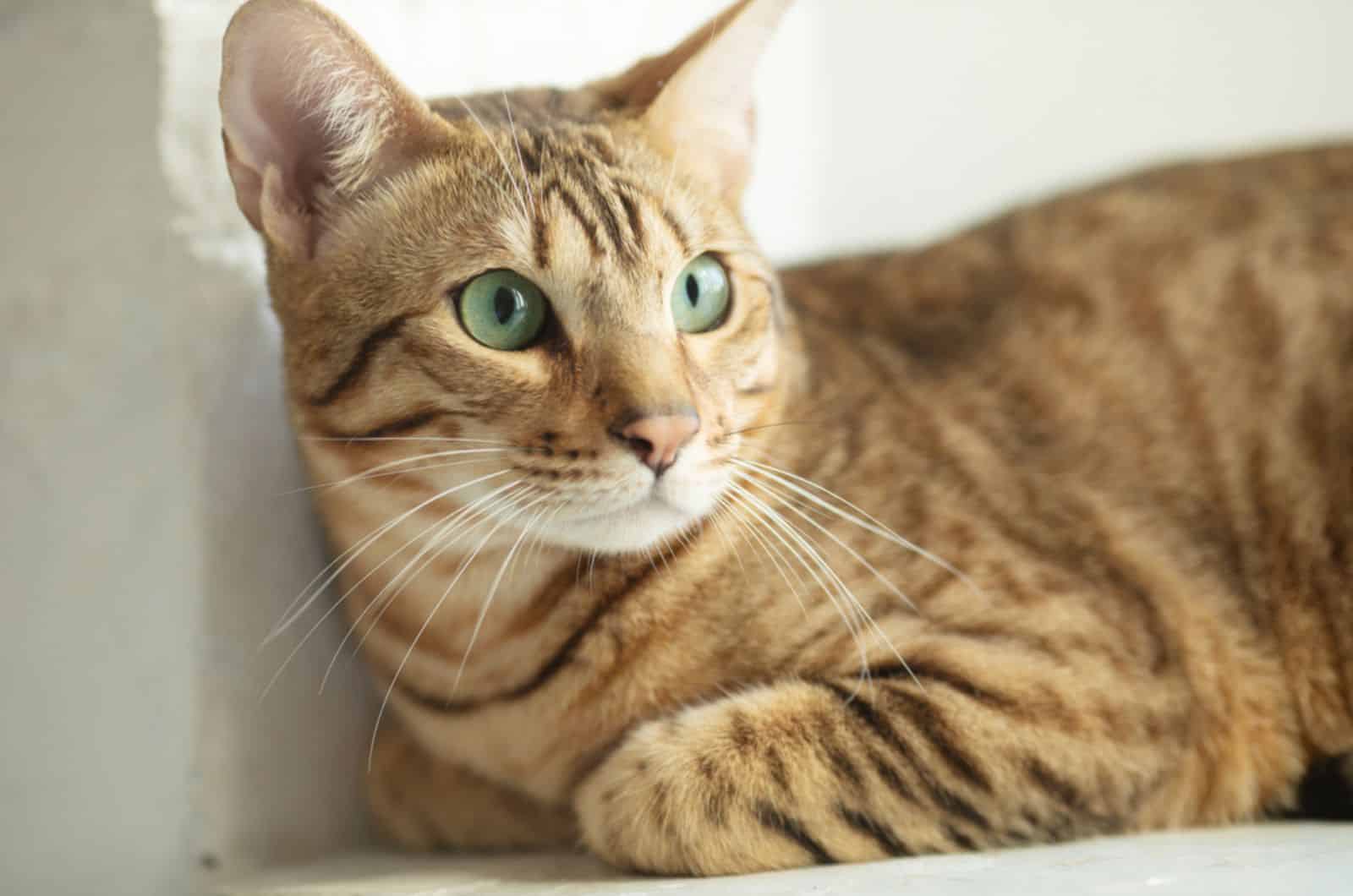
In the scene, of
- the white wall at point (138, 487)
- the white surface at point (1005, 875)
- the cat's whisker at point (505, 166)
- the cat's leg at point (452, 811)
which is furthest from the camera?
the cat's leg at point (452, 811)

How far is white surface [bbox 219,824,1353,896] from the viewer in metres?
1.42

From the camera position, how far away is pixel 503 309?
5.36 feet

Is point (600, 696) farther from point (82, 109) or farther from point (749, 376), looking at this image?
point (82, 109)

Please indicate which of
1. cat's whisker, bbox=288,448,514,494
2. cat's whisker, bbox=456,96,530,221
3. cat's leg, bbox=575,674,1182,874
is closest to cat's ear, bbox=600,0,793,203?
cat's whisker, bbox=456,96,530,221

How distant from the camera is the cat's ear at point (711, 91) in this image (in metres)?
1.83

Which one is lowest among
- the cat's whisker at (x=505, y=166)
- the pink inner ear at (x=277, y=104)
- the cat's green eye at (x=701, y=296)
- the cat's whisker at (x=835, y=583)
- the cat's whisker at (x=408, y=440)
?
the cat's whisker at (x=835, y=583)

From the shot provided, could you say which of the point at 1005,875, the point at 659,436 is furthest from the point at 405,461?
the point at 1005,875

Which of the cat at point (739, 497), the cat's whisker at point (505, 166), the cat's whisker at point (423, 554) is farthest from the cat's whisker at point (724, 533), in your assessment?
the cat's whisker at point (505, 166)

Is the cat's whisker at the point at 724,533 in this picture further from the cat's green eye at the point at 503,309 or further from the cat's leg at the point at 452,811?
the cat's leg at the point at 452,811

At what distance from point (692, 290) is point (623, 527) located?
Result: 39 cm

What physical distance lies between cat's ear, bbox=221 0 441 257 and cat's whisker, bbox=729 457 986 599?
0.67 meters

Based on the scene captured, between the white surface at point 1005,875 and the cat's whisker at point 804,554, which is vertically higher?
the cat's whisker at point 804,554

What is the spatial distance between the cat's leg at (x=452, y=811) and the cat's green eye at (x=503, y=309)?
30.6 inches

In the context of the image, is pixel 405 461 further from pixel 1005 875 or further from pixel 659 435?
pixel 1005 875
